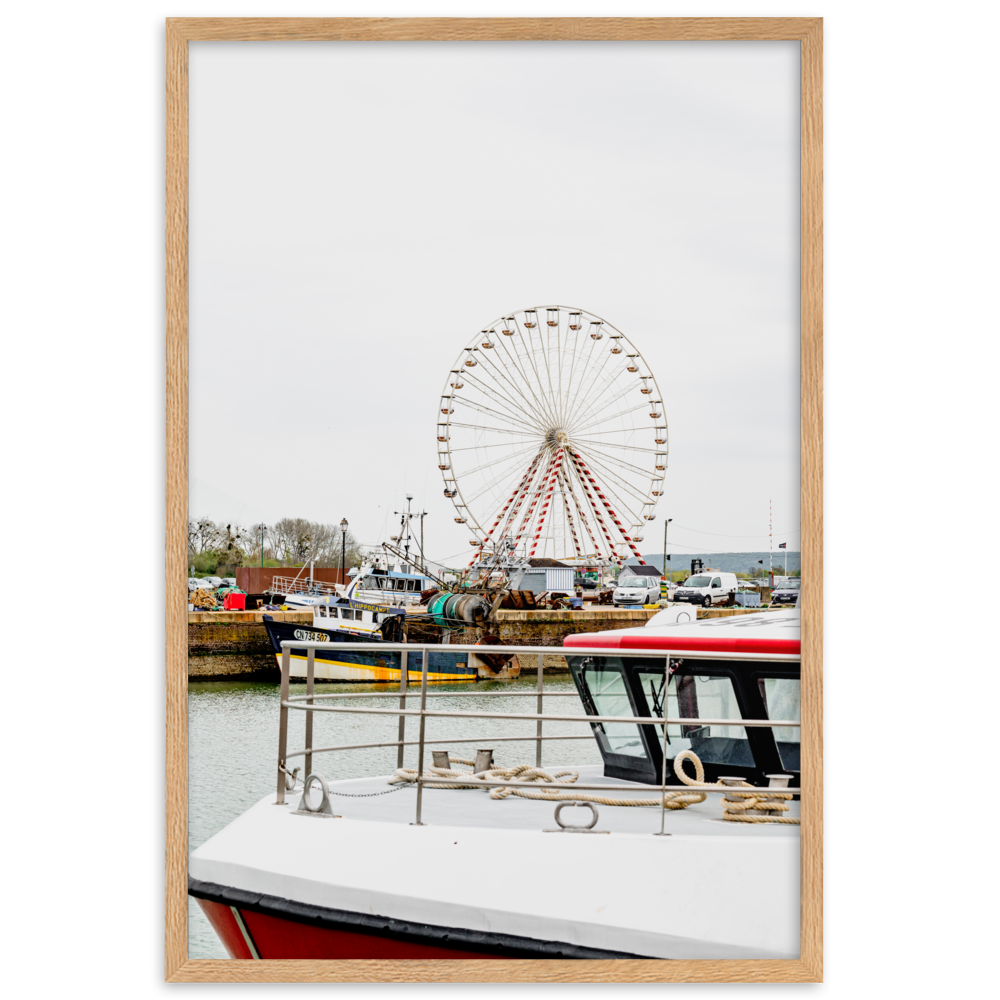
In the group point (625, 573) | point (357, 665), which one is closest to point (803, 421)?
point (357, 665)

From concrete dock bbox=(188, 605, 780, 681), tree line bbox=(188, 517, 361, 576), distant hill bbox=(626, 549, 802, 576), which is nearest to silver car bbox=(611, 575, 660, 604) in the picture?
concrete dock bbox=(188, 605, 780, 681)

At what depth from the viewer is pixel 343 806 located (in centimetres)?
538

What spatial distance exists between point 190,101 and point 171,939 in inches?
128

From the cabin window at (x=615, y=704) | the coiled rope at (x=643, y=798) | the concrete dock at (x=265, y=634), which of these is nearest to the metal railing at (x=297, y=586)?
the concrete dock at (x=265, y=634)

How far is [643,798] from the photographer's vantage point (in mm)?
5176

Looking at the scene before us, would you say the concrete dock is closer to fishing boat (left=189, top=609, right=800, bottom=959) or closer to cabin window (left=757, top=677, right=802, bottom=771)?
fishing boat (left=189, top=609, right=800, bottom=959)

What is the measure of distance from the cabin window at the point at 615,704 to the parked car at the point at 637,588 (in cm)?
3103

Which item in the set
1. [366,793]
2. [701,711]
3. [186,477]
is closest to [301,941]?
[366,793]

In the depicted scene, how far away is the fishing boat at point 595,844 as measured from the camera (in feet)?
13.6

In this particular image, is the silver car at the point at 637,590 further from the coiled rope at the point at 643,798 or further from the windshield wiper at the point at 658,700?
the windshield wiper at the point at 658,700

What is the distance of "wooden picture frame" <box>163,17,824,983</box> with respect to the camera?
3.79 m

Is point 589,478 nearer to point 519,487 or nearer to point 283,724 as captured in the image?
point 519,487

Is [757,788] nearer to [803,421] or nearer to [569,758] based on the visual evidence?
[803,421]

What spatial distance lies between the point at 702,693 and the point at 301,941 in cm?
220
